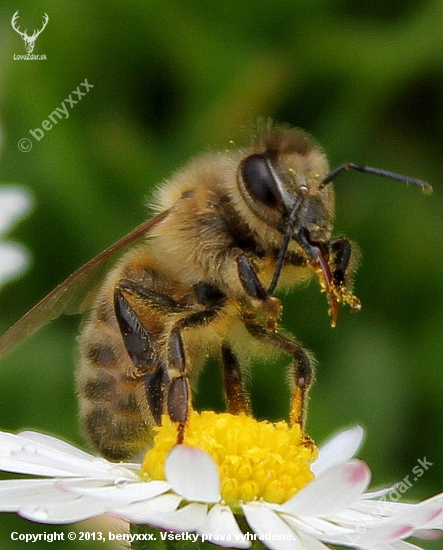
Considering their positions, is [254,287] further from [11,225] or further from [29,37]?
[29,37]

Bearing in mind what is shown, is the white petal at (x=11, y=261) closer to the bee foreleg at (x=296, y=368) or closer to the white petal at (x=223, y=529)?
the bee foreleg at (x=296, y=368)

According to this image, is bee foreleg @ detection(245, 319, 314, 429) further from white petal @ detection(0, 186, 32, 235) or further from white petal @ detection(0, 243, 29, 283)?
white petal @ detection(0, 186, 32, 235)

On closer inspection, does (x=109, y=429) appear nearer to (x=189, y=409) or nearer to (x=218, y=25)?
(x=189, y=409)

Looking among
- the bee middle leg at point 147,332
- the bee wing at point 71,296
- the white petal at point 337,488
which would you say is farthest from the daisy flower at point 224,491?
the bee wing at point 71,296

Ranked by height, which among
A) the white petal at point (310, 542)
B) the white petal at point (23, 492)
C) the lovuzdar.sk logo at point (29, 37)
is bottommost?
the white petal at point (310, 542)

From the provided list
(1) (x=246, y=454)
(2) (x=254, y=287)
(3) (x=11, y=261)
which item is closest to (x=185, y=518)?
(1) (x=246, y=454)

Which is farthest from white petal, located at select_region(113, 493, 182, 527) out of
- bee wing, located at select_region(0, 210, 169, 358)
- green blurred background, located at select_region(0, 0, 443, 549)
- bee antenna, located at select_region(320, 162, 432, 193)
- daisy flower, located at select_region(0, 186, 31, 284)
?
green blurred background, located at select_region(0, 0, 443, 549)

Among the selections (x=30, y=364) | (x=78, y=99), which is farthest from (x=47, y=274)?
(x=78, y=99)
